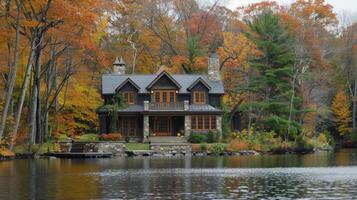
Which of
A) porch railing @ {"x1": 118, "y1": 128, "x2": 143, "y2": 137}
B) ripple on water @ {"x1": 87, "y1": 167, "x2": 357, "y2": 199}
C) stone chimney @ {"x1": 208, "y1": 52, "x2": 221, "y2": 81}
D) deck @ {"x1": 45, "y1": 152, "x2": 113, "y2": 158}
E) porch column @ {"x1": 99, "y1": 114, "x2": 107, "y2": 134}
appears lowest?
ripple on water @ {"x1": 87, "y1": 167, "x2": 357, "y2": 199}

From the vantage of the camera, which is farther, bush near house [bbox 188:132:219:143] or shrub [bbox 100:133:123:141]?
bush near house [bbox 188:132:219:143]

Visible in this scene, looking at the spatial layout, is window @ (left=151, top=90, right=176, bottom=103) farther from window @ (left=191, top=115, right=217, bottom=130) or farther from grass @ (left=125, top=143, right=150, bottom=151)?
grass @ (left=125, top=143, right=150, bottom=151)

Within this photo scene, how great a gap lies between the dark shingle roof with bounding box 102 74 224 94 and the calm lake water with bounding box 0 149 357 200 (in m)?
22.6

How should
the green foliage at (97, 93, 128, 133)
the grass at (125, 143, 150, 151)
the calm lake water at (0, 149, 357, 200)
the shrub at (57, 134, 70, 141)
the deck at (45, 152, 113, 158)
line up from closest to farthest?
1. the calm lake water at (0, 149, 357, 200)
2. the deck at (45, 152, 113, 158)
3. the grass at (125, 143, 150, 151)
4. the shrub at (57, 134, 70, 141)
5. the green foliage at (97, 93, 128, 133)

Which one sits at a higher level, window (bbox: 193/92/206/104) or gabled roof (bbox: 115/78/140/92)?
gabled roof (bbox: 115/78/140/92)

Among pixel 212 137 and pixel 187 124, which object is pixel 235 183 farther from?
pixel 187 124

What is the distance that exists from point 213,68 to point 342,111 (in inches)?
618

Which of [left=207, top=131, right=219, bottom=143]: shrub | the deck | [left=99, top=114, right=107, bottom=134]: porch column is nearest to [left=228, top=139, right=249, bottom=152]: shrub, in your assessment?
[left=207, top=131, right=219, bottom=143]: shrub

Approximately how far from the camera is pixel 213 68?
58250mm

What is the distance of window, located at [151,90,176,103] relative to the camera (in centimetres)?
5628

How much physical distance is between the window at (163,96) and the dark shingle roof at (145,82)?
2.57 ft

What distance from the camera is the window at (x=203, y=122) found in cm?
5503

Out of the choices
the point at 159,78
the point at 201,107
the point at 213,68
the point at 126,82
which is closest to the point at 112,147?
the point at 126,82

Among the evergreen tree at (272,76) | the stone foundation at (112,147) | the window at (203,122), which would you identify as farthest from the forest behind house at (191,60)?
the stone foundation at (112,147)
